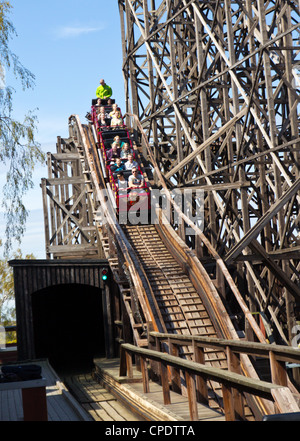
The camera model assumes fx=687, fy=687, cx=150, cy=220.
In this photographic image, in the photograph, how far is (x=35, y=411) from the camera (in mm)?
7926

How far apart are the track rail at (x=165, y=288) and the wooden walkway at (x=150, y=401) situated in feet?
2.44

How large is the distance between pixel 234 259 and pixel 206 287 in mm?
2405

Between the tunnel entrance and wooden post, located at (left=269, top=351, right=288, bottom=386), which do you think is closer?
wooden post, located at (left=269, top=351, right=288, bottom=386)

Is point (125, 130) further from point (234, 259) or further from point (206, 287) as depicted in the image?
point (206, 287)

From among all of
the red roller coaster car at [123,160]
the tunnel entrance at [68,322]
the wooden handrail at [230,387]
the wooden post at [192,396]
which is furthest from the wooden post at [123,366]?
the tunnel entrance at [68,322]

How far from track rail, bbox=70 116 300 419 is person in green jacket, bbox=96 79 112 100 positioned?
8726mm

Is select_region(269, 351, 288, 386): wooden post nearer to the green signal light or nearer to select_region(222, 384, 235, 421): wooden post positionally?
select_region(222, 384, 235, 421): wooden post

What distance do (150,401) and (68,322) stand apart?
15.9 metres

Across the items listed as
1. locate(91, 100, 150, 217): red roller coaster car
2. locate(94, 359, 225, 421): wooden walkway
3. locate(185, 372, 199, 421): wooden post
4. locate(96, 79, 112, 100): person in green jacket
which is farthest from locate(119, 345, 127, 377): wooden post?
locate(96, 79, 112, 100): person in green jacket

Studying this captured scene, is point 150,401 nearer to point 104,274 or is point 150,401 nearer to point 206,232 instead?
point 104,274

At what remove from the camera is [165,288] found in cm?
1305

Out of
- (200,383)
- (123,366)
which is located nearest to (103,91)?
(123,366)

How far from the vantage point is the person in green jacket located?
2448cm
